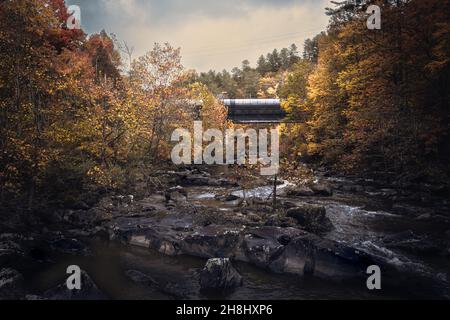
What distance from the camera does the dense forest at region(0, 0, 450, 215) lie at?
18469 millimetres

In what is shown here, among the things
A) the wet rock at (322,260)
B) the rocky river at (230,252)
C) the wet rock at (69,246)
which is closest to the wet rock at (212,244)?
the rocky river at (230,252)

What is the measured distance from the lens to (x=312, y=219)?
728 inches

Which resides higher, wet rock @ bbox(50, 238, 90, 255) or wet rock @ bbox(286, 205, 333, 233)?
wet rock @ bbox(286, 205, 333, 233)

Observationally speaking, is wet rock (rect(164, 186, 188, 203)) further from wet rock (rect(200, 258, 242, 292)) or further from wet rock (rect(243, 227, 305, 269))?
wet rock (rect(200, 258, 242, 292))

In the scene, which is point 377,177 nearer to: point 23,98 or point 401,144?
point 401,144

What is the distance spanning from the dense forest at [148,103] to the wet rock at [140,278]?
27.0 ft

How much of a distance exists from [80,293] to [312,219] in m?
11.9

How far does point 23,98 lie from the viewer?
19469 millimetres

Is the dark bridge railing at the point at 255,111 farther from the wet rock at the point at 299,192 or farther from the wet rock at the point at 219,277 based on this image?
the wet rock at the point at 219,277

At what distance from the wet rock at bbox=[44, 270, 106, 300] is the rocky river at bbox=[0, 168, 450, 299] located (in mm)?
39

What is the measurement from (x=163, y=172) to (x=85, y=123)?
1487cm

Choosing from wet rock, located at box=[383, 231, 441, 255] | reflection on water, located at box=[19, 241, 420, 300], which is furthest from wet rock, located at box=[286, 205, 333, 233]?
reflection on water, located at box=[19, 241, 420, 300]
